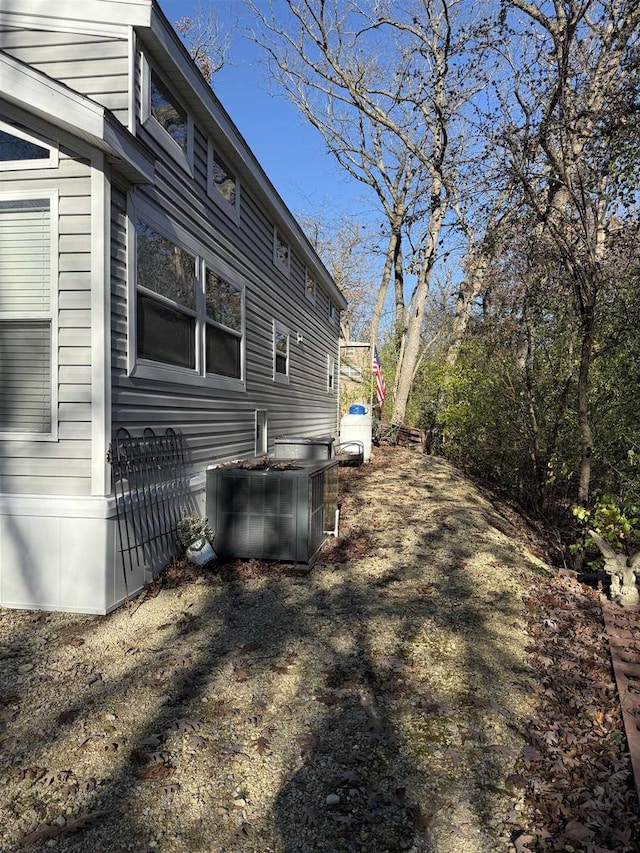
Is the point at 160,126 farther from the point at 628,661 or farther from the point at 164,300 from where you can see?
the point at 628,661

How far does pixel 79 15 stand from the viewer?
4328 millimetres

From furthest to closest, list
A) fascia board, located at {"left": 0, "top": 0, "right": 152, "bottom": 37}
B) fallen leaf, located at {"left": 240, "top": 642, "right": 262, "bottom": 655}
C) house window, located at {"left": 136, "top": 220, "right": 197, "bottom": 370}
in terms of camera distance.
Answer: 1. house window, located at {"left": 136, "top": 220, "right": 197, "bottom": 370}
2. fascia board, located at {"left": 0, "top": 0, "right": 152, "bottom": 37}
3. fallen leaf, located at {"left": 240, "top": 642, "right": 262, "bottom": 655}

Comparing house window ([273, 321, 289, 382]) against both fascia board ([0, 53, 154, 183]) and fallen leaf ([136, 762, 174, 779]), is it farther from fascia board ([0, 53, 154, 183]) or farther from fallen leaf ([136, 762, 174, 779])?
fallen leaf ([136, 762, 174, 779])

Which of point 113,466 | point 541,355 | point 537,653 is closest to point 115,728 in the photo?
point 113,466

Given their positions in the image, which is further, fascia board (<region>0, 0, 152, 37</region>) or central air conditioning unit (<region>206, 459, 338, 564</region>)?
central air conditioning unit (<region>206, 459, 338, 564</region>)

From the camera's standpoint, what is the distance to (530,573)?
5.46 m

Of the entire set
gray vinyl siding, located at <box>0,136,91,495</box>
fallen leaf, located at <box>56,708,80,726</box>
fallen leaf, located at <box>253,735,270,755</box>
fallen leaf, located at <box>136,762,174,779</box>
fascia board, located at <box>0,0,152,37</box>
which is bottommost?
fallen leaf, located at <box>253,735,270,755</box>

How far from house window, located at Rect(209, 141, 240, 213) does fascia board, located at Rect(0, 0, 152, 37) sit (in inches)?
73.4

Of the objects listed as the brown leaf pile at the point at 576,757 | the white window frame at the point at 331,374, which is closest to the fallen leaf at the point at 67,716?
the brown leaf pile at the point at 576,757

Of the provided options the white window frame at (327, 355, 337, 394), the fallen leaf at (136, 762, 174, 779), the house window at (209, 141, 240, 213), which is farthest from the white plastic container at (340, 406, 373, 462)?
the fallen leaf at (136, 762, 174, 779)

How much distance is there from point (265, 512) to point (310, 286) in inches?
310

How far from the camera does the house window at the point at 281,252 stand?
29.6 feet

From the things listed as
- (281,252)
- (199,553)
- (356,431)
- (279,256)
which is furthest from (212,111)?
(356,431)

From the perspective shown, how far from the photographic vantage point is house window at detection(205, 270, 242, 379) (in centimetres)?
613
